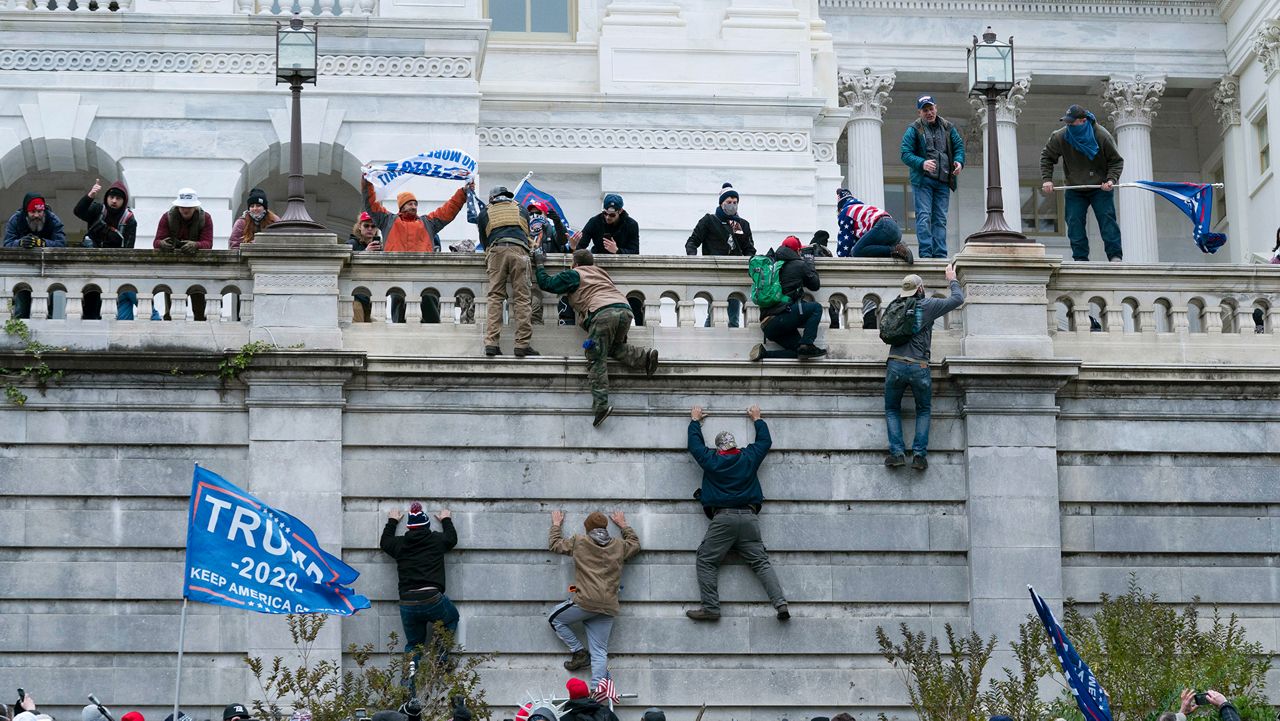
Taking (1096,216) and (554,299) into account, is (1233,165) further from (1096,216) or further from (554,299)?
(554,299)

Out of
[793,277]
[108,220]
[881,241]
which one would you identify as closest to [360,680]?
[793,277]

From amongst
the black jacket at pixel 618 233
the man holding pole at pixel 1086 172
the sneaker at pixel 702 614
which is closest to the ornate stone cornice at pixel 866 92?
the man holding pole at pixel 1086 172

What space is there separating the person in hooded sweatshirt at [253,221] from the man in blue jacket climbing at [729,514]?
5961 millimetres

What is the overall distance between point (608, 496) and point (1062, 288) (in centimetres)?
621

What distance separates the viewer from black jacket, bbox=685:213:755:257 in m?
32.6

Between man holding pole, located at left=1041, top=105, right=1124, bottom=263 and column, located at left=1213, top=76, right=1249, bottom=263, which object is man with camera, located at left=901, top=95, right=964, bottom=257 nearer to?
man holding pole, located at left=1041, top=105, right=1124, bottom=263

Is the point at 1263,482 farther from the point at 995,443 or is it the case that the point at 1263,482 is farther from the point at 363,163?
the point at 363,163

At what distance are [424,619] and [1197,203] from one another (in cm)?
1257

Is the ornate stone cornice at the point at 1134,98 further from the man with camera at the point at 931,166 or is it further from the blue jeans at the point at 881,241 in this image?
the blue jeans at the point at 881,241

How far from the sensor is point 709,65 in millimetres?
43000

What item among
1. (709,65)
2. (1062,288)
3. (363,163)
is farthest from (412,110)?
(1062,288)

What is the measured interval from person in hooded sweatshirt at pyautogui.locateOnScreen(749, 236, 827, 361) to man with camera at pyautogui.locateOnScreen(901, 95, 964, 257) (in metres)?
3.15

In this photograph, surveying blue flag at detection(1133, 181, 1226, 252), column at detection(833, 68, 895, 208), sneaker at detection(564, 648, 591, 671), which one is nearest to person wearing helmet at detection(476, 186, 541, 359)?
sneaker at detection(564, 648, 591, 671)

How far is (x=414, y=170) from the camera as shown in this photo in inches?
1426
